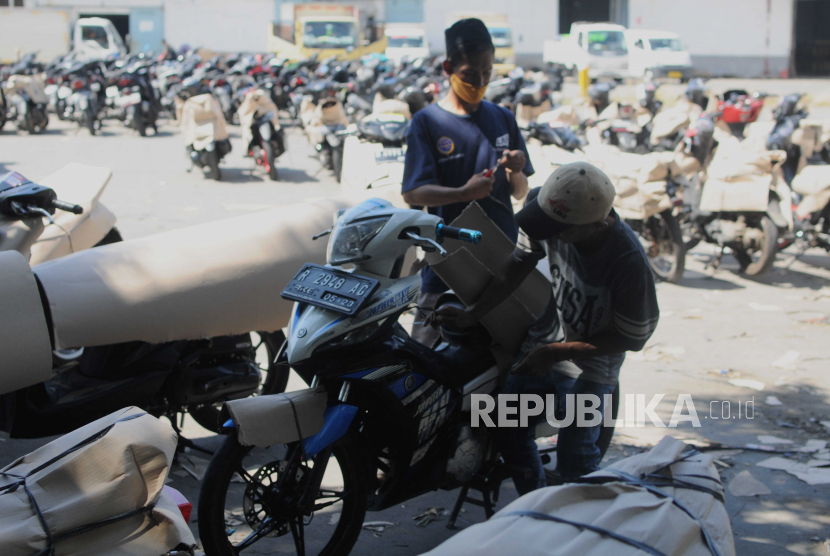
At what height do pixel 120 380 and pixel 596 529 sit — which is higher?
pixel 596 529

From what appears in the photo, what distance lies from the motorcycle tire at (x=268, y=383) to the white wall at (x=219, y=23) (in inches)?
1289

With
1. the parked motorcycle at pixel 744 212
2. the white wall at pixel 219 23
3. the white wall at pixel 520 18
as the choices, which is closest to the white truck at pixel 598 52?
the white wall at pixel 520 18

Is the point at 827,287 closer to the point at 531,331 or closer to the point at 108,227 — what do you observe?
the point at 531,331

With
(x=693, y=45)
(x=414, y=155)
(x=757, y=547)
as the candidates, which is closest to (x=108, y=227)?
(x=414, y=155)

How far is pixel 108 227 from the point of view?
166 inches

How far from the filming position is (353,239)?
2.62m

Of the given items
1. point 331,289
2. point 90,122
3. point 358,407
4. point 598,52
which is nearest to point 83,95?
point 90,122

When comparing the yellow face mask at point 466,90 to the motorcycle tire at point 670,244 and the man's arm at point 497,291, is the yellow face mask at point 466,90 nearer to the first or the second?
the man's arm at point 497,291

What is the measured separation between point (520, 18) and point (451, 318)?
36521mm

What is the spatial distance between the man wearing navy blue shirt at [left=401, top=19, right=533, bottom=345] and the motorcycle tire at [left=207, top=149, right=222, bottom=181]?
8.08 meters

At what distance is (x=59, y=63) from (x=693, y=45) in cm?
2678

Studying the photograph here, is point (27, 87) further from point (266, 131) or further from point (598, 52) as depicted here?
point (598, 52)

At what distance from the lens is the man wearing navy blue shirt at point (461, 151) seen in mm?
3322

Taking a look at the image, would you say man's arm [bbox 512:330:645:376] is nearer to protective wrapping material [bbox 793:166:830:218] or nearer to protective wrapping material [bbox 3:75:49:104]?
protective wrapping material [bbox 793:166:830:218]
